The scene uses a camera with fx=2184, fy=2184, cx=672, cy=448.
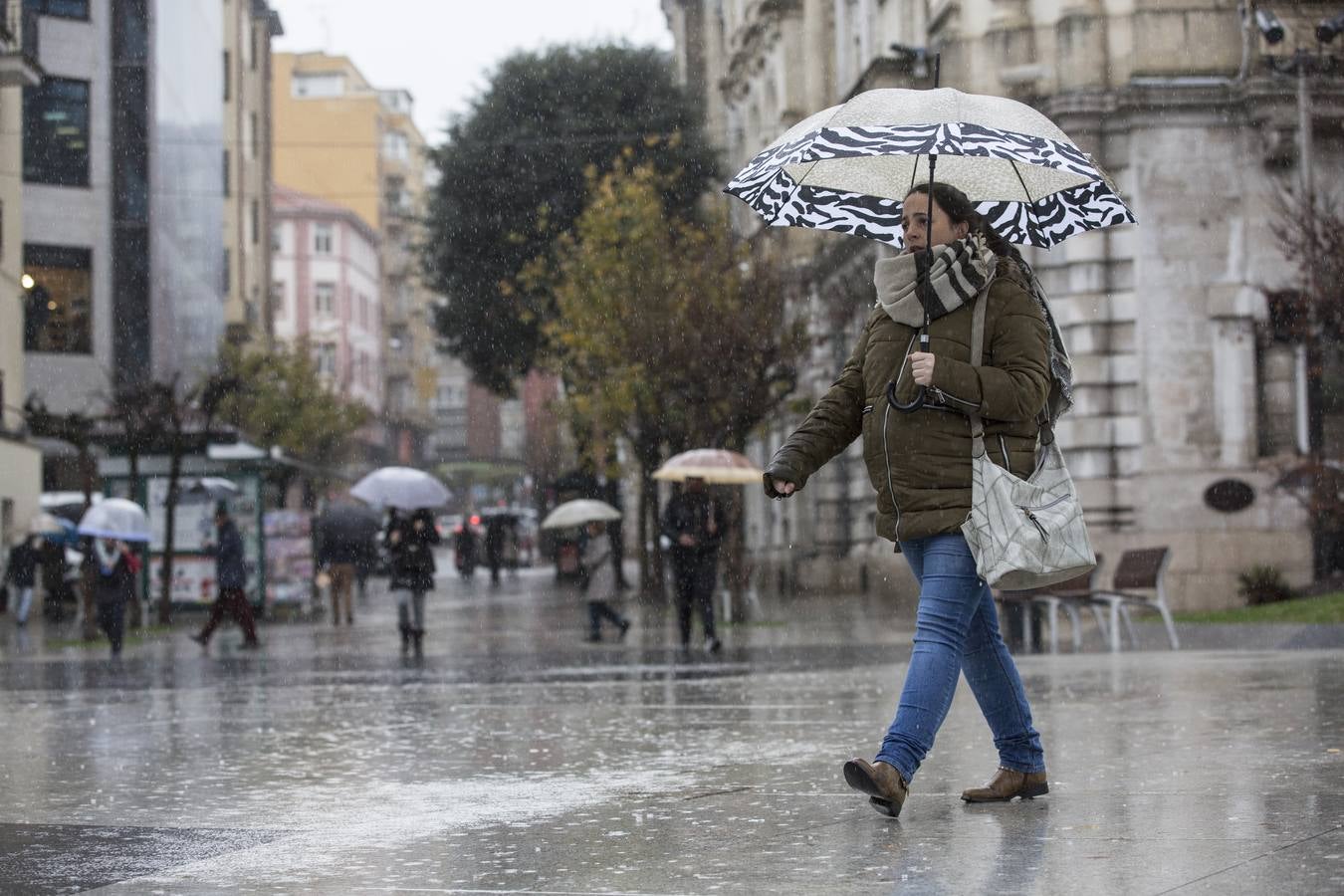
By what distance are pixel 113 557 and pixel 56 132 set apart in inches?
1057

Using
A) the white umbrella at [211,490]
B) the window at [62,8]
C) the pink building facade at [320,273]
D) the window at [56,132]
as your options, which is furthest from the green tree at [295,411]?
the pink building facade at [320,273]

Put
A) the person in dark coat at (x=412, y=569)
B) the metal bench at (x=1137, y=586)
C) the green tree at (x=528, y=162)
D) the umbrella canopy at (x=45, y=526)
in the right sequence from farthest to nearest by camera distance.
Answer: the green tree at (x=528, y=162) < the umbrella canopy at (x=45, y=526) < the person in dark coat at (x=412, y=569) < the metal bench at (x=1137, y=586)

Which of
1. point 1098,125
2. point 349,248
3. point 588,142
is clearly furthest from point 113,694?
point 349,248

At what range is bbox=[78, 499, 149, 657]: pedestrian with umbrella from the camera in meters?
22.8

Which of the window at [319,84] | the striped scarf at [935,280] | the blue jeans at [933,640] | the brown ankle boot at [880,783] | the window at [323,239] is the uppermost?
the window at [319,84]

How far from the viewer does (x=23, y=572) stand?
1249 inches

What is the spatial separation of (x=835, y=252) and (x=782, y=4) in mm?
8115

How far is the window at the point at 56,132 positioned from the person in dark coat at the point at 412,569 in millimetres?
26824

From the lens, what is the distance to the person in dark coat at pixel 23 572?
3131 cm

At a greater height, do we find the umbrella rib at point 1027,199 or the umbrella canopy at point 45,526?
the umbrella rib at point 1027,199

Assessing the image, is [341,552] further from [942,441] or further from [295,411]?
[295,411]

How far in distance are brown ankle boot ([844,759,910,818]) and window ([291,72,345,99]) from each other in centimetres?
12187

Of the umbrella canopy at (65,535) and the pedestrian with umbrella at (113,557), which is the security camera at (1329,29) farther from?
the umbrella canopy at (65,535)

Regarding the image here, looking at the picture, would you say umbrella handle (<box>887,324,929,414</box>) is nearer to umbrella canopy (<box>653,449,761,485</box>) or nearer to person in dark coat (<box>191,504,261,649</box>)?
person in dark coat (<box>191,504,261,649</box>)
